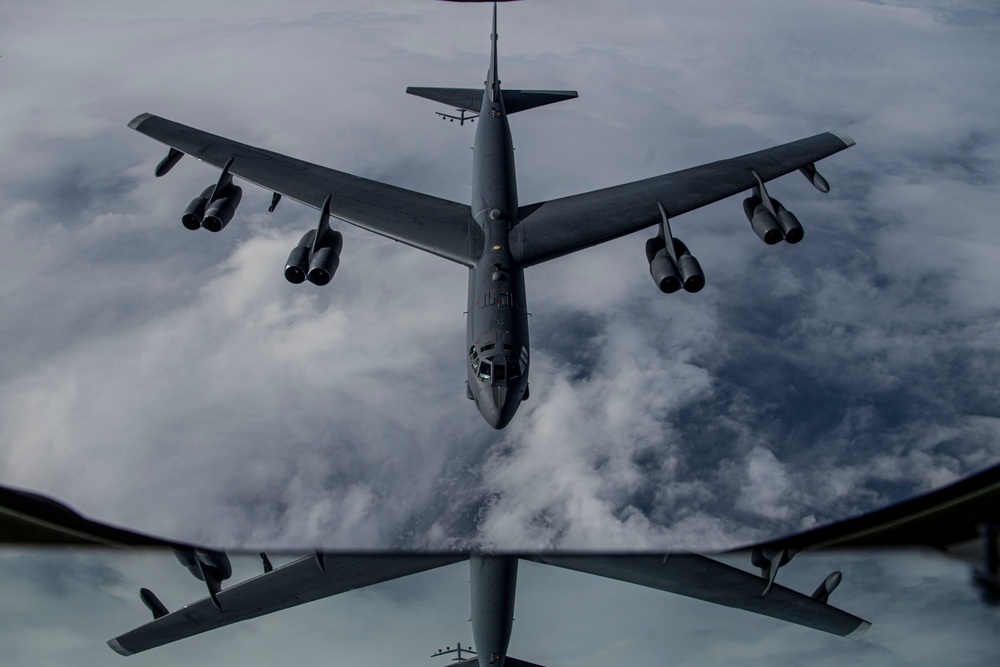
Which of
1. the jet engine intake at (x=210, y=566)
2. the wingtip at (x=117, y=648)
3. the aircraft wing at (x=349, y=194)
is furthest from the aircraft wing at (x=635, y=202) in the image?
the jet engine intake at (x=210, y=566)

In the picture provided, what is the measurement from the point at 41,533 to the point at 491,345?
19.5 meters

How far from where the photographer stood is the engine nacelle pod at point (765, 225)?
1201 inches

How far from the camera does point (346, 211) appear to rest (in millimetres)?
30922

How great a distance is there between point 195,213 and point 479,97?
583 inches

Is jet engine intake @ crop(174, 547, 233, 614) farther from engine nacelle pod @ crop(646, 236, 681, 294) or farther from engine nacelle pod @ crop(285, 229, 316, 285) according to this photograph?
engine nacelle pod @ crop(646, 236, 681, 294)

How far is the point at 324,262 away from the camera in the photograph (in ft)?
Answer: 95.3

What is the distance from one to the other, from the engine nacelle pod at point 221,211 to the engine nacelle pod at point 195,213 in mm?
244

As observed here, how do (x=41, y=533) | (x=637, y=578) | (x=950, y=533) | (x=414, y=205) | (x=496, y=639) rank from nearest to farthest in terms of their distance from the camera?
(x=950, y=533) < (x=41, y=533) < (x=637, y=578) < (x=496, y=639) < (x=414, y=205)

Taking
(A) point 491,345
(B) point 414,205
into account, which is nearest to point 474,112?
(B) point 414,205

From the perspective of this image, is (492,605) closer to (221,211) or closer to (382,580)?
(382,580)

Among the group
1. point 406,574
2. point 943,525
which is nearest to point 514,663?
point 406,574

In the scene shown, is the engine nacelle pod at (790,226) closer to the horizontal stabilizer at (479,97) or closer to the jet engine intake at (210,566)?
the horizontal stabilizer at (479,97)

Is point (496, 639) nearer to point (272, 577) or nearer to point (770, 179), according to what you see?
point (272, 577)

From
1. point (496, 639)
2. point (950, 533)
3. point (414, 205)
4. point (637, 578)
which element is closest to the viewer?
point (950, 533)
